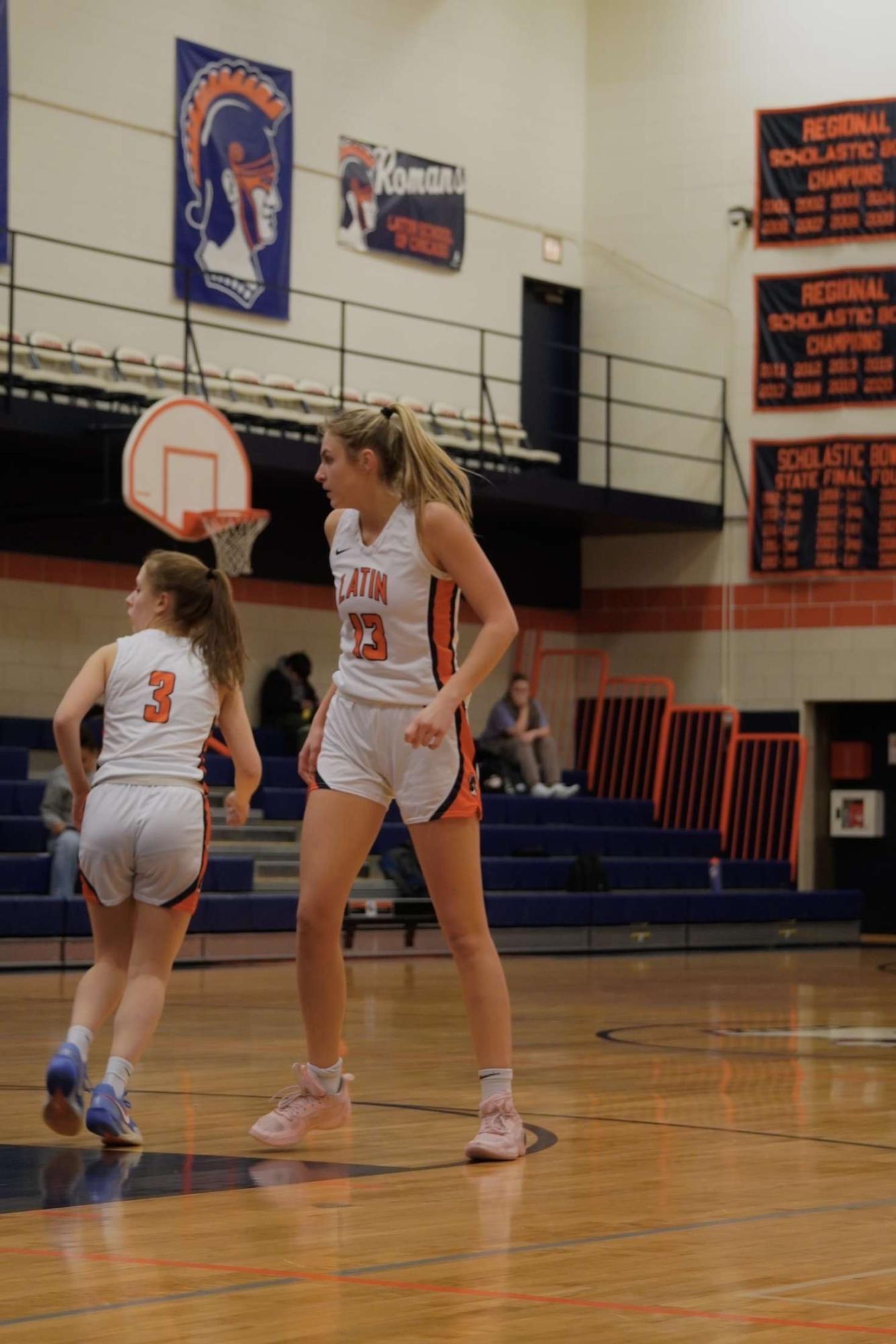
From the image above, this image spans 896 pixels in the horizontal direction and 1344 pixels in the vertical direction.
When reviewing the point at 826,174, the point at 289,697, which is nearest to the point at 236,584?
the point at 289,697

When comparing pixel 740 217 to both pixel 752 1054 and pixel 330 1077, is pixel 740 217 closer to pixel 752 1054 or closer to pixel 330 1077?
pixel 752 1054

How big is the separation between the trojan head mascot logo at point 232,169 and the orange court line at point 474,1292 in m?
13.2

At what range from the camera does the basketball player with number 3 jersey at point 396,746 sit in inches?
183

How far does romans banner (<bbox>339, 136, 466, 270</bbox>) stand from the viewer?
17.5 m

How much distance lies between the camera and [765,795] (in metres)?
18.6

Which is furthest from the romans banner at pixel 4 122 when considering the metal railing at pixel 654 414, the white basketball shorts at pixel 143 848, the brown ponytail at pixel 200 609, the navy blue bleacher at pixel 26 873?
the white basketball shorts at pixel 143 848

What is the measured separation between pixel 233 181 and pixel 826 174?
5.33 metres

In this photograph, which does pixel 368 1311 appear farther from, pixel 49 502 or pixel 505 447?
pixel 505 447

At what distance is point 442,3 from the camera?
18438 millimetres

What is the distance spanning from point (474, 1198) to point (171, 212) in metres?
12.9

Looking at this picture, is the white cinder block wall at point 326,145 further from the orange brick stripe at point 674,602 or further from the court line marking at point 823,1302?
the court line marking at point 823,1302

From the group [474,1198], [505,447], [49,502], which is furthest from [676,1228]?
[505,447]

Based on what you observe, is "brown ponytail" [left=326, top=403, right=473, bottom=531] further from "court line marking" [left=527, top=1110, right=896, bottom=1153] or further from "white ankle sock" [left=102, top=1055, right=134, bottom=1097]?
"court line marking" [left=527, top=1110, right=896, bottom=1153]

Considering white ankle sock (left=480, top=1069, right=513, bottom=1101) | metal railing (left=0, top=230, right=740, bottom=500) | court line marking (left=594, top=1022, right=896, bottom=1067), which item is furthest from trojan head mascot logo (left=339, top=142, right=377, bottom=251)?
white ankle sock (left=480, top=1069, right=513, bottom=1101)
